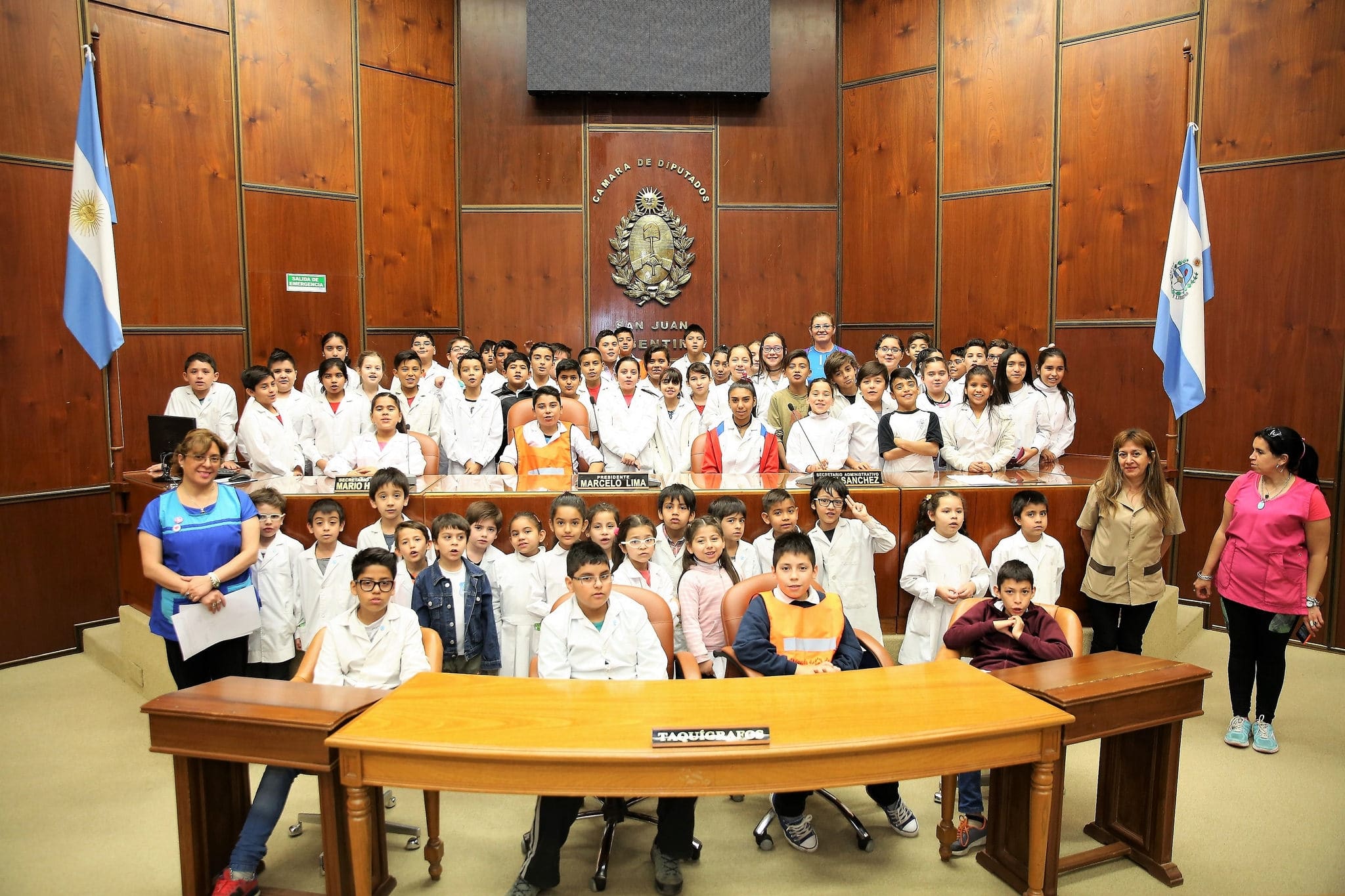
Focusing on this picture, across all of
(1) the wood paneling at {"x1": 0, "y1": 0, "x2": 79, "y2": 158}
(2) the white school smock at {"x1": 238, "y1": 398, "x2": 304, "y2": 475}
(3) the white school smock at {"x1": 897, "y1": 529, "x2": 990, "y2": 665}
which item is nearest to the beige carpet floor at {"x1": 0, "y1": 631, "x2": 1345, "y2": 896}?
(3) the white school smock at {"x1": 897, "y1": 529, "x2": 990, "y2": 665}

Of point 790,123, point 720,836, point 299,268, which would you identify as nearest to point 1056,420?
point 720,836

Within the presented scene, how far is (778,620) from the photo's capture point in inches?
137

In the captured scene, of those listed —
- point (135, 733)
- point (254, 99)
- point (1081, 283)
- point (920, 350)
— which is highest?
point (254, 99)

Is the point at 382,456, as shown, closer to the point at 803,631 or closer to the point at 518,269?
the point at 803,631

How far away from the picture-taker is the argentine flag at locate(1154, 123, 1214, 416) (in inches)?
209

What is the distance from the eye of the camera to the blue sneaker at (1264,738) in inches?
166

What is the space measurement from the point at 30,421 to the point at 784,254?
5959mm

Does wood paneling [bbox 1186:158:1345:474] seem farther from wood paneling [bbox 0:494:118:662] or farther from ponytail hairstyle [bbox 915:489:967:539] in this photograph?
wood paneling [bbox 0:494:118:662]

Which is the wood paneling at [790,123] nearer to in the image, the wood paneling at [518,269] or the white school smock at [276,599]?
the wood paneling at [518,269]

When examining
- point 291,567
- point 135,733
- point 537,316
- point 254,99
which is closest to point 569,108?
point 537,316

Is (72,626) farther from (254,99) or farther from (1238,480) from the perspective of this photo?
(1238,480)

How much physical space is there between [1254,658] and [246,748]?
4.17m

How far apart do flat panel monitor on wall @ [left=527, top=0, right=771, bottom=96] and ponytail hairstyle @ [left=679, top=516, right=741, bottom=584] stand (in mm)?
5487

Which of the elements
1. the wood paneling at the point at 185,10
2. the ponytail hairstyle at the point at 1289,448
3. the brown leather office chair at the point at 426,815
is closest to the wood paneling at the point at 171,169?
the wood paneling at the point at 185,10
